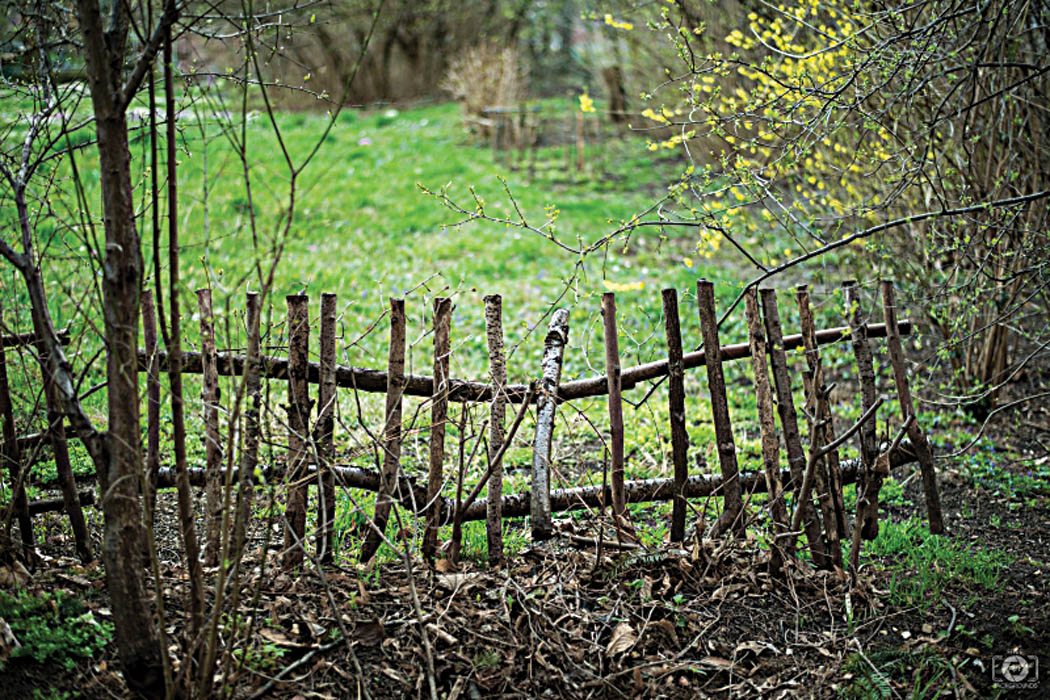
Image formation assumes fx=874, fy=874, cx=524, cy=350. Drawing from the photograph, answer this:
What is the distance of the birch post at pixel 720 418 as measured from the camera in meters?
3.29

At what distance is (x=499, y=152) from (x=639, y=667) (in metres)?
12.2

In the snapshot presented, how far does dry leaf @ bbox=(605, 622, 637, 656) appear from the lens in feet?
9.19

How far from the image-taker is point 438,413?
10.2 ft

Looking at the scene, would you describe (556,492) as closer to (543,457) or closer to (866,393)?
(543,457)

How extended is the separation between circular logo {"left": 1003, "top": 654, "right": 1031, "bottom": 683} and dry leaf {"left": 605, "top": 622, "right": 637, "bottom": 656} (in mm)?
1230

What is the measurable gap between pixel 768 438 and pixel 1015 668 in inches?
42.6

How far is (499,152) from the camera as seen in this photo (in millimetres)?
14141

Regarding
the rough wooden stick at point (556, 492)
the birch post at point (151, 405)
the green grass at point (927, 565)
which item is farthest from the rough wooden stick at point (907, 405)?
the birch post at point (151, 405)

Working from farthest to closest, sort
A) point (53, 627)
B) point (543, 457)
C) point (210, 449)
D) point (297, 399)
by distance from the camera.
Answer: point (543, 457) → point (297, 399) → point (210, 449) → point (53, 627)

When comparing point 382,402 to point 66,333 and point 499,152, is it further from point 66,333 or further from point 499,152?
point 499,152

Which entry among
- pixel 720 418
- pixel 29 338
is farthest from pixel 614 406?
pixel 29 338

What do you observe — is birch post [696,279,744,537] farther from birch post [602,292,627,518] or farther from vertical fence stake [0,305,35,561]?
vertical fence stake [0,305,35,561]

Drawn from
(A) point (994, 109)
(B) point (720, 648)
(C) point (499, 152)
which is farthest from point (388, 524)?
(C) point (499, 152)

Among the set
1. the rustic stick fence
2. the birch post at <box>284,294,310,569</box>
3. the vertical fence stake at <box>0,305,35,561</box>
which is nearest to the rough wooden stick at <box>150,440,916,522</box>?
the rustic stick fence
